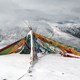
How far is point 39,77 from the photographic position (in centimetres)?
1067

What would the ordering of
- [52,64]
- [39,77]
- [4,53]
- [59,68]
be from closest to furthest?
[39,77], [59,68], [52,64], [4,53]

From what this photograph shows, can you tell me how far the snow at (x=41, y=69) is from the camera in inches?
422

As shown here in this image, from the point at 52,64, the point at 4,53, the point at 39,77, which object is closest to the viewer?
the point at 39,77

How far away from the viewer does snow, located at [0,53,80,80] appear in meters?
10.7

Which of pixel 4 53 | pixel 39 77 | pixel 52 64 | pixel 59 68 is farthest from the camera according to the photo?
pixel 4 53

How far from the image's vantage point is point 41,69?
38.2 ft

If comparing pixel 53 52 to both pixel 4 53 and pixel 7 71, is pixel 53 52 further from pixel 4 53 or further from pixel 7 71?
pixel 7 71

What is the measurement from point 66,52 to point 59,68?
4125 mm

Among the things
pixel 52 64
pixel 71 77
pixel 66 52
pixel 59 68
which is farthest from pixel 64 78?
pixel 66 52

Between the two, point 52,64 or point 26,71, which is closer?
point 26,71

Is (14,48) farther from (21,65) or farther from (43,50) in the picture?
(21,65)

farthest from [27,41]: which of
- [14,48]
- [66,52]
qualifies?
[66,52]

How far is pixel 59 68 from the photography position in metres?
12.1

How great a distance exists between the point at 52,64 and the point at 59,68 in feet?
2.70
